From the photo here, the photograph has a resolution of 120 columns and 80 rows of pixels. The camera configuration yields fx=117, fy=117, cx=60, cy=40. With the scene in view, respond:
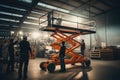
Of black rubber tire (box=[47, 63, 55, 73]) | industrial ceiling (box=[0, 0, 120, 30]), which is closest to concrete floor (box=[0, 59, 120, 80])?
black rubber tire (box=[47, 63, 55, 73])

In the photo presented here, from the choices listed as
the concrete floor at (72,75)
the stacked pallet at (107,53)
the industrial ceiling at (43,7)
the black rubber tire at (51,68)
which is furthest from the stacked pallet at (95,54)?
the black rubber tire at (51,68)

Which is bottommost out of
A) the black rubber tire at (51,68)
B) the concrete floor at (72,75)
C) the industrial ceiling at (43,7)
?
the concrete floor at (72,75)

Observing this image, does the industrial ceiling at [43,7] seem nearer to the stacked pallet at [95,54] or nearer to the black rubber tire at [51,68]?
the stacked pallet at [95,54]

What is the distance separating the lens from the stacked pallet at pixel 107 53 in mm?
15538

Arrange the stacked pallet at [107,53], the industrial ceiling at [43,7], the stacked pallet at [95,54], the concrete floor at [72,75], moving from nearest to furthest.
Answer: the concrete floor at [72,75]
the industrial ceiling at [43,7]
the stacked pallet at [107,53]
the stacked pallet at [95,54]

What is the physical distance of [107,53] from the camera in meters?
15.9

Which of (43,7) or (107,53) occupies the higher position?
(43,7)

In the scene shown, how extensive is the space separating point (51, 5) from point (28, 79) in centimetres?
1165

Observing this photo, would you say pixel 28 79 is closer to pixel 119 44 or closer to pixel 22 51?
pixel 22 51

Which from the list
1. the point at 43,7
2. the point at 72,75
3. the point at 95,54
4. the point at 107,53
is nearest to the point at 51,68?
the point at 72,75

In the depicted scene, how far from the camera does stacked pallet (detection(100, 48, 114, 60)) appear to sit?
1554 cm

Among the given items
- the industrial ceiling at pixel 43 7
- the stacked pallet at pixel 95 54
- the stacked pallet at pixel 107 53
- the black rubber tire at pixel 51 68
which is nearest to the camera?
the black rubber tire at pixel 51 68

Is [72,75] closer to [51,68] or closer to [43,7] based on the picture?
[51,68]

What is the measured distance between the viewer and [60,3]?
50.0 ft
